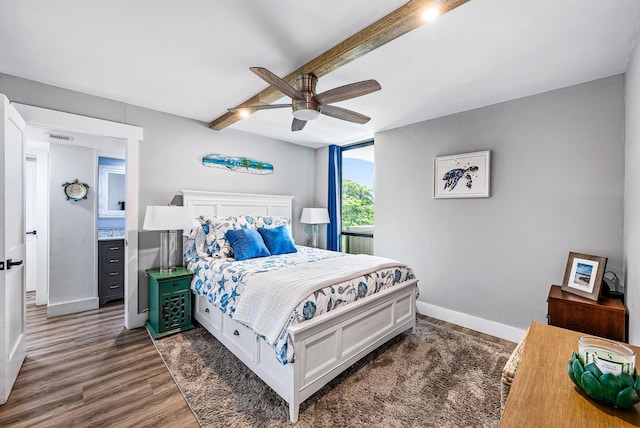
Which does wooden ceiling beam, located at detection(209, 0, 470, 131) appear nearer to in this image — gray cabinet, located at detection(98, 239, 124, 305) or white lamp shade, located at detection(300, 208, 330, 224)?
white lamp shade, located at detection(300, 208, 330, 224)

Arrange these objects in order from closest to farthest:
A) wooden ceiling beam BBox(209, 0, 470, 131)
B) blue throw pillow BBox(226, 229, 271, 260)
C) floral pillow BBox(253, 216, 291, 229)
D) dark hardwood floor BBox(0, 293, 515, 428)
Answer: wooden ceiling beam BBox(209, 0, 470, 131) < dark hardwood floor BBox(0, 293, 515, 428) < blue throw pillow BBox(226, 229, 271, 260) < floral pillow BBox(253, 216, 291, 229)

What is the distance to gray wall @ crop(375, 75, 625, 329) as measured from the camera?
8.15 ft

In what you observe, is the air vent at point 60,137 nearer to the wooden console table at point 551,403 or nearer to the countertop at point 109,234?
the countertop at point 109,234

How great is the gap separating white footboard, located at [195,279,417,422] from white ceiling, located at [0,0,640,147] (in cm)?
201

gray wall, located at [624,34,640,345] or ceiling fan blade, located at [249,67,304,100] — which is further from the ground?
ceiling fan blade, located at [249,67,304,100]

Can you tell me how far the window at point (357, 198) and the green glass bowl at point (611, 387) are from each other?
12.5ft

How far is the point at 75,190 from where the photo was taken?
365 cm

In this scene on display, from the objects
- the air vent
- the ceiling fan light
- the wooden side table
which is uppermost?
the air vent

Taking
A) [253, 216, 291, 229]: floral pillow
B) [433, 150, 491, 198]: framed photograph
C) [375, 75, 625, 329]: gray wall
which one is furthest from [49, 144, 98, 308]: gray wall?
[433, 150, 491, 198]: framed photograph

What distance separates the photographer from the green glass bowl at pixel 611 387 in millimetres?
792

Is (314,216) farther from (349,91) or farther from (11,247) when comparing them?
(11,247)

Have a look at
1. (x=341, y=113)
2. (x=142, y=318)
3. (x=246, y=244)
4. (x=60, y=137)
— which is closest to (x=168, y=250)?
(x=142, y=318)

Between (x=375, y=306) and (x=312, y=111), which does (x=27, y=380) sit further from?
(x=312, y=111)

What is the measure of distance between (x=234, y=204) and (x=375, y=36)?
2.93 m
